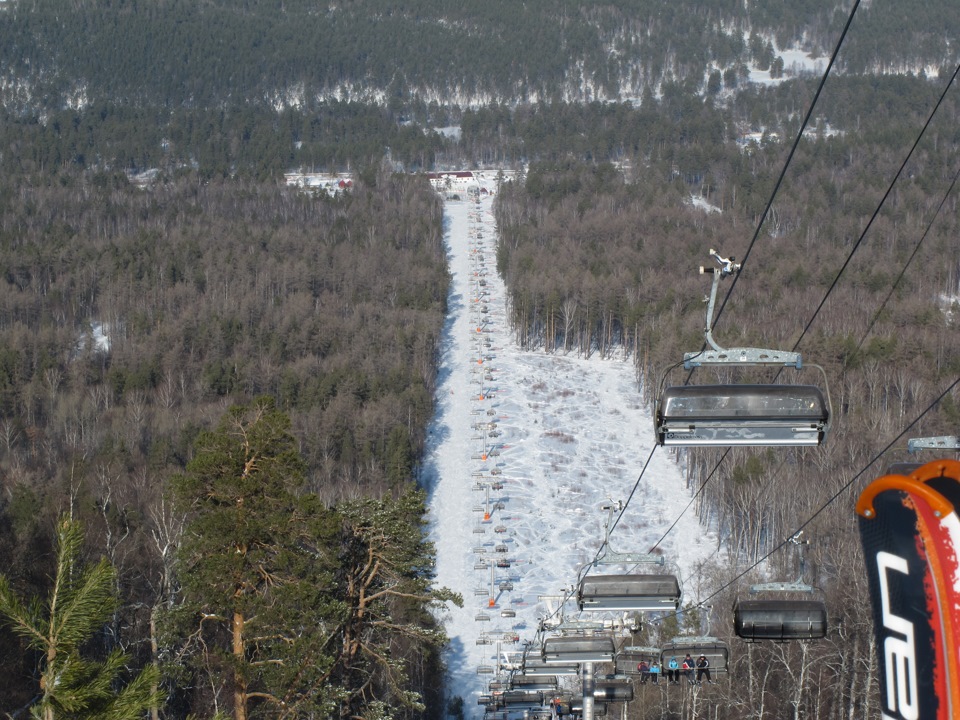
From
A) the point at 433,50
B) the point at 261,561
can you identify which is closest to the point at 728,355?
the point at 261,561

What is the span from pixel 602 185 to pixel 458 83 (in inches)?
2521

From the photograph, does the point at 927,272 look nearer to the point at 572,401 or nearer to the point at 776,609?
the point at 572,401

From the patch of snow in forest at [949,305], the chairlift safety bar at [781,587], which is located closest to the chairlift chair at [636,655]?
the chairlift safety bar at [781,587]

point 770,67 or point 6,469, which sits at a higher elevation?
point 770,67

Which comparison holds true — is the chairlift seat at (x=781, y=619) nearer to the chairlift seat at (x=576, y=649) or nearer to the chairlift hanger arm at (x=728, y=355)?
the chairlift seat at (x=576, y=649)

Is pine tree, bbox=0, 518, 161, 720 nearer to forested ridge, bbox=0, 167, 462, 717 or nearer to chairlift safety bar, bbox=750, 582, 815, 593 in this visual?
forested ridge, bbox=0, 167, 462, 717

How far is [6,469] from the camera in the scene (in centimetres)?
4406

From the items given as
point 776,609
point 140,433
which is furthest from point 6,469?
point 776,609

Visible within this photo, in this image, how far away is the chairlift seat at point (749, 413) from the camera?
751 cm

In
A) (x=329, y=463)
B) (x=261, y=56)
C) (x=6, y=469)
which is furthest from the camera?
(x=261, y=56)

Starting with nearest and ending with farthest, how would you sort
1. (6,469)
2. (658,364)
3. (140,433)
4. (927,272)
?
(6,469) → (140,433) → (658,364) → (927,272)

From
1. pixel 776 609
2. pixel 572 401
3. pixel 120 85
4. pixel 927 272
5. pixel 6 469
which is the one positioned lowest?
pixel 776 609

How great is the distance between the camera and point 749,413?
7.54 m

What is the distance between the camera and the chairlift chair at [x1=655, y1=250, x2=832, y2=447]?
7.51 metres
